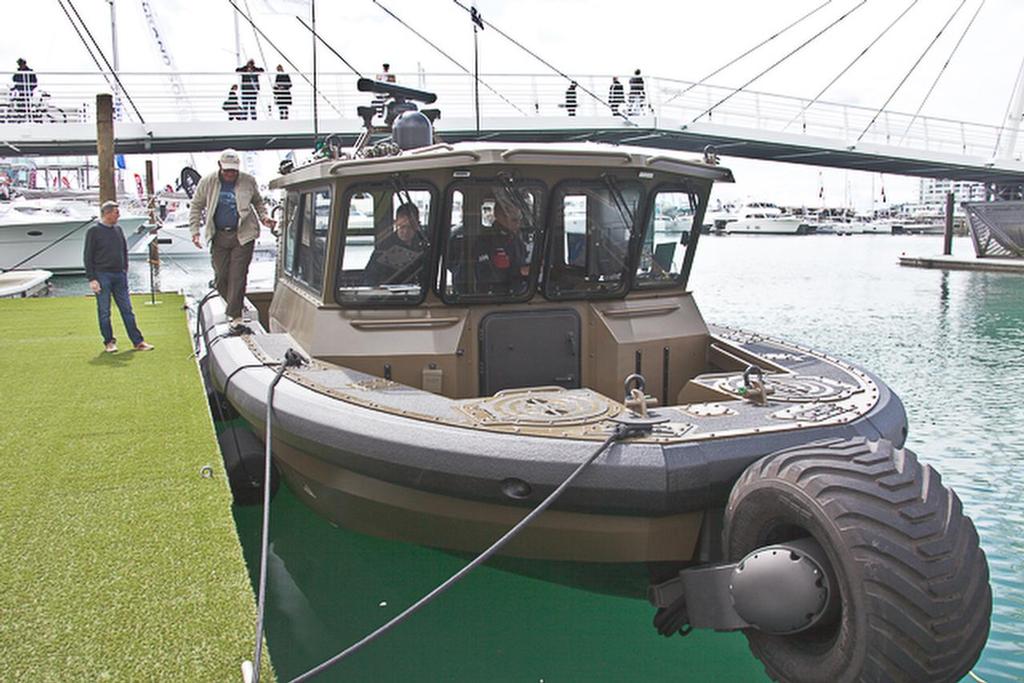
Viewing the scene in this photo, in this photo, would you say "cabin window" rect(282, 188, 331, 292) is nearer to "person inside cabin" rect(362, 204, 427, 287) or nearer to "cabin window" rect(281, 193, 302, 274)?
"cabin window" rect(281, 193, 302, 274)

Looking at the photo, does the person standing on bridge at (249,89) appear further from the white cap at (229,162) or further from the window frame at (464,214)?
the window frame at (464,214)

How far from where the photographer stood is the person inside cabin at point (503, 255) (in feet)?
17.9

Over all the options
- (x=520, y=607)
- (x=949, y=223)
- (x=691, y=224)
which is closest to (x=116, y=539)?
(x=520, y=607)

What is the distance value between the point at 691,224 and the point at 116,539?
3990mm

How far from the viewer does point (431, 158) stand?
16.7 feet

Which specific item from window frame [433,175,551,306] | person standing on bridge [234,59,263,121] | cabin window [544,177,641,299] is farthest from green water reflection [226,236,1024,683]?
person standing on bridge [234,59,263,121]

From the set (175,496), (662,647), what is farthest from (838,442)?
(175,496)

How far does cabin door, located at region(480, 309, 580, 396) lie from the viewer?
5.54 m

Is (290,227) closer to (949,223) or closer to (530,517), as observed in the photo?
(530,517)

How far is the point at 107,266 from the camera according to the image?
8.93 m

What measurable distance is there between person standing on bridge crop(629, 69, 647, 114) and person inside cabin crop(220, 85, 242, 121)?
36.8 feet

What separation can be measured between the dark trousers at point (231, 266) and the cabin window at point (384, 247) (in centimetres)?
255

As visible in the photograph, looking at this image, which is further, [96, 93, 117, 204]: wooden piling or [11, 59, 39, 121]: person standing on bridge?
[11, 59, 39, 121]: person standing on bridge

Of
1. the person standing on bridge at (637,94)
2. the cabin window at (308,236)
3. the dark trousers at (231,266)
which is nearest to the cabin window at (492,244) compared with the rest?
the cabin window at (308,236)
